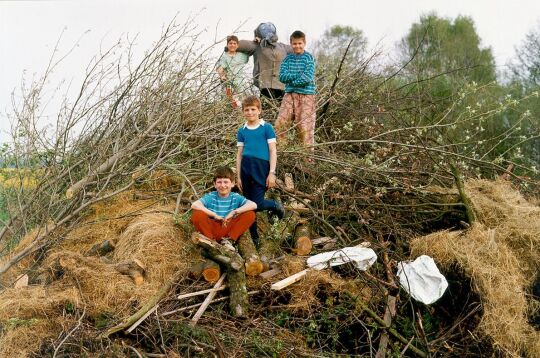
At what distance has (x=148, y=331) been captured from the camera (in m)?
4.91

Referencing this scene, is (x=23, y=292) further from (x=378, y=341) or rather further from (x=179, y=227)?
(x=378, y=341)

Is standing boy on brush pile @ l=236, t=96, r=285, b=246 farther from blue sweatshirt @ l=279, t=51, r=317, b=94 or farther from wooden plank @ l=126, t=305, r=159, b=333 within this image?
blue sweatshirt @ l=279, t=51, r=317, b=94

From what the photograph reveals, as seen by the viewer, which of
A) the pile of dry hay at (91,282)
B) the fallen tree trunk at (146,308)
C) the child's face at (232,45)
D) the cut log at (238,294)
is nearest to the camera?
the fallen tree trunk at (146,308)

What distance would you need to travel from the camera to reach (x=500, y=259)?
5746mm

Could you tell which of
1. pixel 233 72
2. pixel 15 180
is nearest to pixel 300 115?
pixel 233 72

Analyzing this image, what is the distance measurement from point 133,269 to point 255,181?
125 centimetres

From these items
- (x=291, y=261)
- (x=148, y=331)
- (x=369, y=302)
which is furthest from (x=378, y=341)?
(x=148, y=331)

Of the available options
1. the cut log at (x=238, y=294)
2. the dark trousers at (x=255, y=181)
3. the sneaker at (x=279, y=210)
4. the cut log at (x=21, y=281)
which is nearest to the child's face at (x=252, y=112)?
the dark trousers at (x=255, y=181)

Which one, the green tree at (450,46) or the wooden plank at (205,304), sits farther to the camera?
the green tree at (450,46)

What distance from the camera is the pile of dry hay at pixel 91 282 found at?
16.3 ft

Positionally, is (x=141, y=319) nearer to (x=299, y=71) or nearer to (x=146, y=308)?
(x=146, y=308)

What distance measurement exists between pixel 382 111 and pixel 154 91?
287 cm

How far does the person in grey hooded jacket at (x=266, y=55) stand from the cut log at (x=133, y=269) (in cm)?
361

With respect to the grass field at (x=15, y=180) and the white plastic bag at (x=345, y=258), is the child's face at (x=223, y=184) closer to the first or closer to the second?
the white plastic bag at (x=345, y=258)
